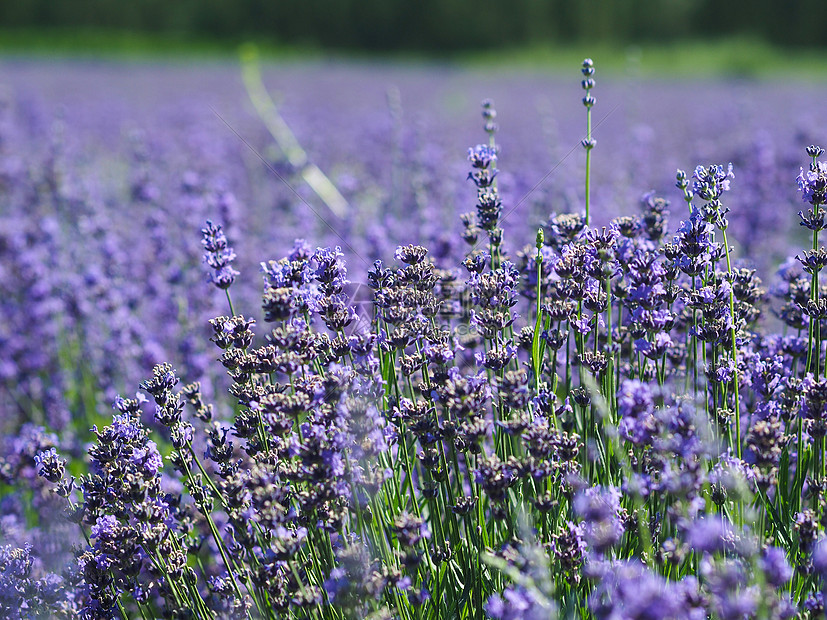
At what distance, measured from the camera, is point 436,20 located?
1467 inches

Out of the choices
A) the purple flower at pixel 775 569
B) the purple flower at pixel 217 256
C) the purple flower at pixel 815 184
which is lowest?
the purple flower at pixel 775 569

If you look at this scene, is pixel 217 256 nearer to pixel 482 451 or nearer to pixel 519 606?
pixel 482 451

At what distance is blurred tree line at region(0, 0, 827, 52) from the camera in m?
32.0

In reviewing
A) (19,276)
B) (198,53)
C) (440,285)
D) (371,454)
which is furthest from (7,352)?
→ (198,53)

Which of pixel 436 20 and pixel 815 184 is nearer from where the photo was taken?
pixel 815 184

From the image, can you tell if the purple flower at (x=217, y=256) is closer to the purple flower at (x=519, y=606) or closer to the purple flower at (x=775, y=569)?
the purple flower at (x=519, y=606)

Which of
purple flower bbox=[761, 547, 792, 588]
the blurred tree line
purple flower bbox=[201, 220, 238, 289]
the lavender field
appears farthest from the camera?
the blurred tree line

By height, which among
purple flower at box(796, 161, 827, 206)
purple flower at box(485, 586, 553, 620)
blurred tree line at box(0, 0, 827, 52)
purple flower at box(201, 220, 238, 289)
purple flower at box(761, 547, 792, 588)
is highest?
blurred tree line at box(0, 0, 827, 52)

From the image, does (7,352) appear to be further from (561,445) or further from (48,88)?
(48,88)

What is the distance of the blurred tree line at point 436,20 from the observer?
105ft

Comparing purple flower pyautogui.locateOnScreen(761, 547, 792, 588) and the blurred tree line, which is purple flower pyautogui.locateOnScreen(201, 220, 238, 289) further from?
the blurred tree line

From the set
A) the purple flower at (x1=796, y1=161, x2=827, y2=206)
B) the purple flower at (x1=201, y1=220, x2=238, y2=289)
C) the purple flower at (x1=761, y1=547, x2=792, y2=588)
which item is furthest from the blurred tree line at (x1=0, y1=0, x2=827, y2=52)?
the purple flower at (x1=761, y1=547, x2=792, y2=588)

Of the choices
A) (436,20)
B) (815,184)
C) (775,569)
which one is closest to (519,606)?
(775,569)

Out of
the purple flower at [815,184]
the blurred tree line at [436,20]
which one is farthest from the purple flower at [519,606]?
the blurred tree line at [436,20]
